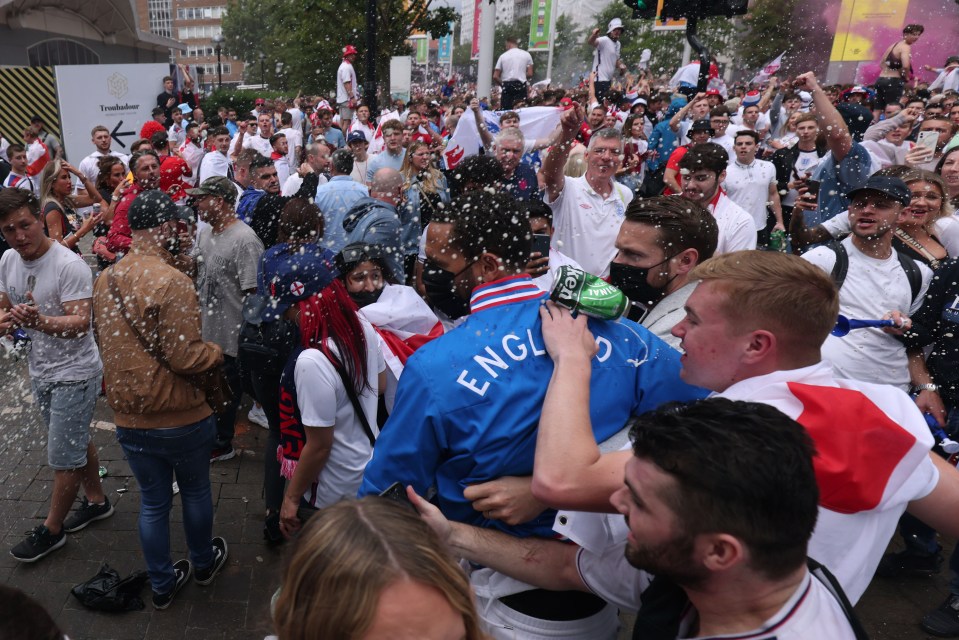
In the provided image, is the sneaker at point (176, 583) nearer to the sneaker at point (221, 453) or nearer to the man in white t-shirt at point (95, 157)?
the sneaker at point (221, 453)

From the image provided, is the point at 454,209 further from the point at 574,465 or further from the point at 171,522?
the point at 171,522

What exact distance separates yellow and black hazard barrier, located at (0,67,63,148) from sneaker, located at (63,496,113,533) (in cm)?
1483

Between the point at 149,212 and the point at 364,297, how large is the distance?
3.69ft

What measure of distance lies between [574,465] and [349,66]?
15.4 metres

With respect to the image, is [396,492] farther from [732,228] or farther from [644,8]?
[644,8]

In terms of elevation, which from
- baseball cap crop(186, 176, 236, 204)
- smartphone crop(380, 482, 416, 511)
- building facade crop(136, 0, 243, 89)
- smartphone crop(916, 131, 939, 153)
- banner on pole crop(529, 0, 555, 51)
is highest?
building facade crop(136, 0, 243, 89)

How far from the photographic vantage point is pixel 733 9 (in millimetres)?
6660

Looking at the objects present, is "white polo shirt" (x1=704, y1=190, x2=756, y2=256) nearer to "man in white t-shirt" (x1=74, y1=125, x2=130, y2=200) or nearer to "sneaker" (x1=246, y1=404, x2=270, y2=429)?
"sneaker" (x1=246, y1=404, x2=270, y2=429)

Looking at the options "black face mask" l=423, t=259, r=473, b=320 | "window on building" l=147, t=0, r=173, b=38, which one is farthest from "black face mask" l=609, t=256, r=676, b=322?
"window on building" l=147, t=0, r=173, b=38

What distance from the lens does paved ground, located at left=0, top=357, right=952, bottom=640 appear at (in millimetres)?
3199

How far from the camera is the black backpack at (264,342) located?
10.2ft

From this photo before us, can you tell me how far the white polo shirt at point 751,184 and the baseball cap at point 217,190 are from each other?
183 inches

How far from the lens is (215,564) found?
3.51 metres

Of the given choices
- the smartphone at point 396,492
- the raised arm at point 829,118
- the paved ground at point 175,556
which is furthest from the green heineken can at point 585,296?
the raised arm at point 829,118
